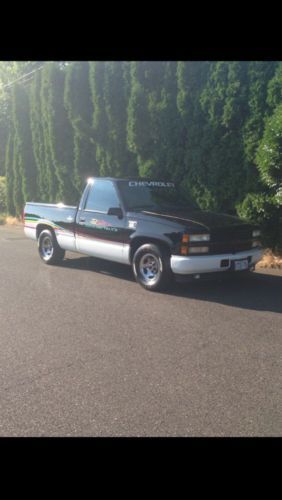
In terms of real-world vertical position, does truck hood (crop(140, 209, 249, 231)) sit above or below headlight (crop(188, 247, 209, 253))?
above

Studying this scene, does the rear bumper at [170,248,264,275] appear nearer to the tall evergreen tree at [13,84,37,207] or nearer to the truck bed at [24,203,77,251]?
the truck bed at [24,203,77,251]

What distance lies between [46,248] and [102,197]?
2100 millimetres

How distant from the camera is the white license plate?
6652 mm

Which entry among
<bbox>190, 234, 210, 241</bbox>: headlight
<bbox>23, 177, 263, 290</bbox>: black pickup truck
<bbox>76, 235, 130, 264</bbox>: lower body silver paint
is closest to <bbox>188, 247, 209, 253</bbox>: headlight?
<bbox>23, 177, 263, 290</bbox>: black pickup truck

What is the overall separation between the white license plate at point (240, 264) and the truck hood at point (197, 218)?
0.56 m

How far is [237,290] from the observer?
6.92m

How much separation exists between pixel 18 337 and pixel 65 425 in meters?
2.03

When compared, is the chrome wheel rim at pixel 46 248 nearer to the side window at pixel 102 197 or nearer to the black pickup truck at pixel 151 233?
the black pickup truck at pixel 151 233

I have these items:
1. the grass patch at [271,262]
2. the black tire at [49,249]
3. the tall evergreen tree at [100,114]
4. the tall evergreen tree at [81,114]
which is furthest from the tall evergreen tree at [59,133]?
the grass patch at [271,262]

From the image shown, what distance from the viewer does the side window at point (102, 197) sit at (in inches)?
304

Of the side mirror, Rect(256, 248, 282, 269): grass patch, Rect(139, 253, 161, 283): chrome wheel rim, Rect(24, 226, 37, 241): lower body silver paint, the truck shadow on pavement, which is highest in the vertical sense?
the side mirror

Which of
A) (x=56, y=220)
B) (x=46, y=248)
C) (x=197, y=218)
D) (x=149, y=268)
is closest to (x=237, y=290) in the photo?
(x=197, y=218)
